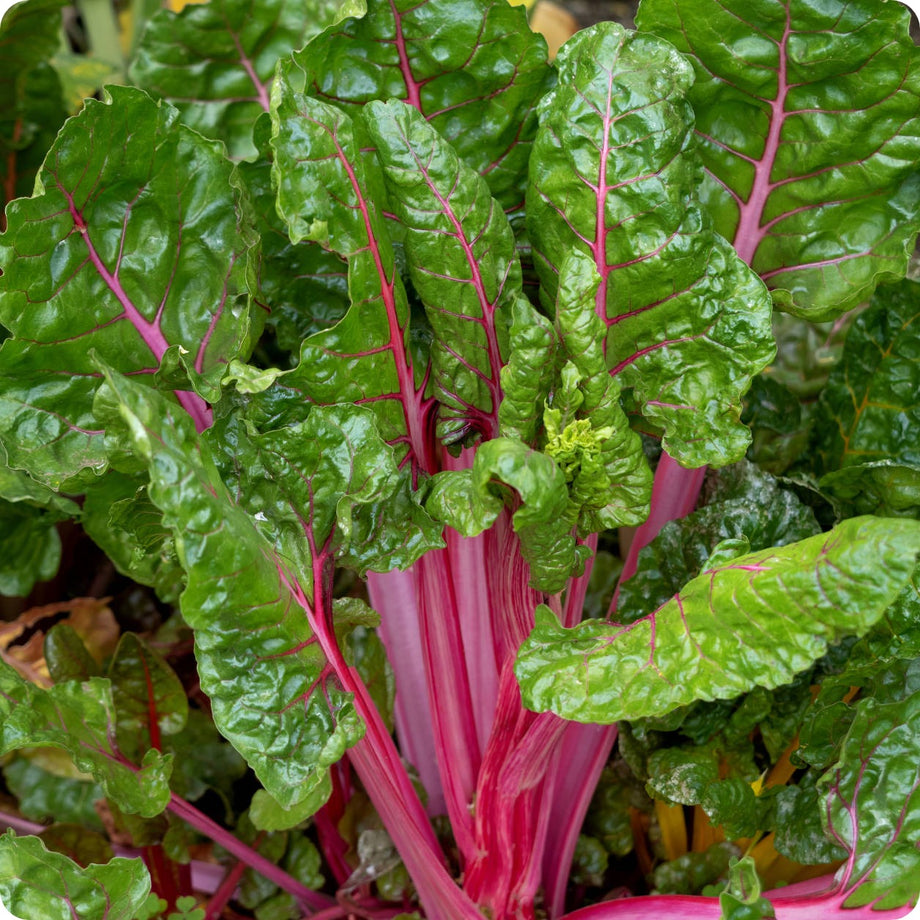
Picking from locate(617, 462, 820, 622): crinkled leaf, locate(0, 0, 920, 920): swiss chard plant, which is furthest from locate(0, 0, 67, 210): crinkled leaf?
locate(617, 462, 820, 622): crinkled leaf

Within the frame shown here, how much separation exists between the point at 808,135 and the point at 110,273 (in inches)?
27.7

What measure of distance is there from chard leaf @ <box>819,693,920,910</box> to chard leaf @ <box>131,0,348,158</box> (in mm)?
949

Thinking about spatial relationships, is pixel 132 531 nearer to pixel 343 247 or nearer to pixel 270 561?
pixel 270 561

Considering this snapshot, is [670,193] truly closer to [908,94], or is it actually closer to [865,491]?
[908,94]

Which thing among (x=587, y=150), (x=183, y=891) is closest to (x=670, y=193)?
(x=587, y=150)

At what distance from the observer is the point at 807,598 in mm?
773

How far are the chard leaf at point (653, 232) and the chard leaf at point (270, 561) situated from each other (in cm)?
27

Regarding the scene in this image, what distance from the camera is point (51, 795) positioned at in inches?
53.9

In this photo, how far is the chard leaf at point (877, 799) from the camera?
938 millimetres

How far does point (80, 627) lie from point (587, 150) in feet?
3.21

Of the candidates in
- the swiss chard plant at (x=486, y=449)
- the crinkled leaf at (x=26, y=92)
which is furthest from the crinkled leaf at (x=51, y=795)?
the crinkled leaf at (x=26, y=92)

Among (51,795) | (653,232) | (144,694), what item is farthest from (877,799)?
(51,795)

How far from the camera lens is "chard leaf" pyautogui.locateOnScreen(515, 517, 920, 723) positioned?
75 centimetres

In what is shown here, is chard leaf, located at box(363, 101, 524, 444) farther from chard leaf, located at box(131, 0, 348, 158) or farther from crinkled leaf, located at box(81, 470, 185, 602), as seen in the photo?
chard leaf, located at box(131, 0, 348, 158)
